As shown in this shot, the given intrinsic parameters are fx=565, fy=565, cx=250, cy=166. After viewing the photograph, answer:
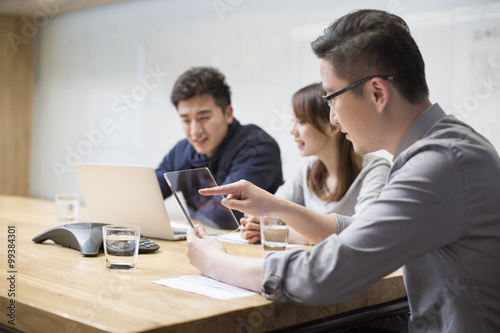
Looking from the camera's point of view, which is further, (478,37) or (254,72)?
(254,72)

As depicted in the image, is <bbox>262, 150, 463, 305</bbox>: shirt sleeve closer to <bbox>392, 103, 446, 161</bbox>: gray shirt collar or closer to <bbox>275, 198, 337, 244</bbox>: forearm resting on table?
<bbox>392, 103, 446, 161</bbox>: gray shirt collar

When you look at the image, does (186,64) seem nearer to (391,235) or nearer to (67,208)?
(67,208)

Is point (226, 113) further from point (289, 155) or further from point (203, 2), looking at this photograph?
point (203, 2)

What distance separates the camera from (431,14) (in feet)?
13.7

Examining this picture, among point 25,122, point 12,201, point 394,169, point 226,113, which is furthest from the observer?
point 25,122

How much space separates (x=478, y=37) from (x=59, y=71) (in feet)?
18.1

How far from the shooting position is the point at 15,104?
763 cm

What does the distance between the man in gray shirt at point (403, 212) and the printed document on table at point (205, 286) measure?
0.8 inches


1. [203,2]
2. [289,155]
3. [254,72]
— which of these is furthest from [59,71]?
[289,155]

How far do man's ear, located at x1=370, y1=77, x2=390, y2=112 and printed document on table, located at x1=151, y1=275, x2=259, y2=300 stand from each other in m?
0.52

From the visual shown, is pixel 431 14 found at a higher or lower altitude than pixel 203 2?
lower

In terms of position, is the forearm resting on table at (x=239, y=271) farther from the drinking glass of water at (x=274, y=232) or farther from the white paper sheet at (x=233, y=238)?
the white paper sheet at (x=233, y=238)

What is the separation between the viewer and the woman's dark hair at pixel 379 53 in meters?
1.29

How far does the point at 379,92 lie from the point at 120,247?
0.77 meters
